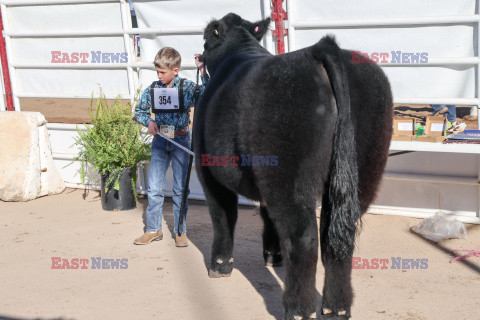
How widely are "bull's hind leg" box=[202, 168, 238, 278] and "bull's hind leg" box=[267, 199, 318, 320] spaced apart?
861 millimetres

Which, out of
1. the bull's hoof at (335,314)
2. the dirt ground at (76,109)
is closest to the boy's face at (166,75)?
the bull's hoof at (335,314)

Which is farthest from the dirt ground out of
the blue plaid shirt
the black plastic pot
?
the blue plaid shirt

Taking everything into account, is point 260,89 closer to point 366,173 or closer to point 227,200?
point 366,173

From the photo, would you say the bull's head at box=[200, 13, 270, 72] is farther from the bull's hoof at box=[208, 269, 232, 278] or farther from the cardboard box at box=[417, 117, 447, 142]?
the cardboard box at box=[417, 117, 447, 142]

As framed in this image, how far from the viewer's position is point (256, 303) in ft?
12.4

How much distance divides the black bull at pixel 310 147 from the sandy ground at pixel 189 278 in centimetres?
55

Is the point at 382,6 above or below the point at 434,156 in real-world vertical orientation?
above

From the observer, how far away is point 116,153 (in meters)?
6.16

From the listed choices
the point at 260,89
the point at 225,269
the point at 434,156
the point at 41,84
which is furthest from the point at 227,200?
the point at 41,84

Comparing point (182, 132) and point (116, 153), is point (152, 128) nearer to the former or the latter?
point (182, 132)

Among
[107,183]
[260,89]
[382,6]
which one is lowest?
[107,183]

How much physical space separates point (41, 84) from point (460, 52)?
541cm

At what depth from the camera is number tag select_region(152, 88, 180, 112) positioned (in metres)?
4.91

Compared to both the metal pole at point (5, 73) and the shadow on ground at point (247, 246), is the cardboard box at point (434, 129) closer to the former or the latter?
the shadow on ground at point (247, 246)
